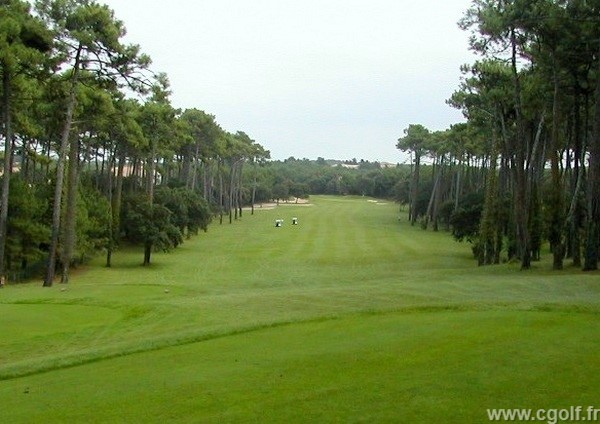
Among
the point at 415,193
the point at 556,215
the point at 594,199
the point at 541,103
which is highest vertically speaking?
the point at 541,103

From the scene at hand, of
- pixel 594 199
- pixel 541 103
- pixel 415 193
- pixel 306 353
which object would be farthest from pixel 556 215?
pixel 415 193

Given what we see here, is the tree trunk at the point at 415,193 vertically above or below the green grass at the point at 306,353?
above

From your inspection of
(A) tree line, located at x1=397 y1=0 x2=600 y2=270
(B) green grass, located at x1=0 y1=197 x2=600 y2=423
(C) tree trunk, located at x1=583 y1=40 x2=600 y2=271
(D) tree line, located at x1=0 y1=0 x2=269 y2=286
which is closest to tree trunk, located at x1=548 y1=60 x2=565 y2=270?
(A) tree line, located at x1=397 y1=0 x2=600 y2=270

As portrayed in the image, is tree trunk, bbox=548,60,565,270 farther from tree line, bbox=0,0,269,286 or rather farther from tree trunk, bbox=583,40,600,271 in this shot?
tree line, bbox=0,0,269,286

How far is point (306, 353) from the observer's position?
35.3 ft

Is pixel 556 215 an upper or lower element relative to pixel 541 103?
lower

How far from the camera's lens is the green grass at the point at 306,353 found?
302 inches

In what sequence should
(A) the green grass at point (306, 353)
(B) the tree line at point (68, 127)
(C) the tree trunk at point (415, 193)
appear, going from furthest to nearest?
(C) the tree trunk at point (415, 193) < (B) the tree line at point (68, 127) < (A) the green grass at point (306, 353)

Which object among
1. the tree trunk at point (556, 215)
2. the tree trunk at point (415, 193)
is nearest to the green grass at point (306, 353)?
the tree trunk at point (556, 215)

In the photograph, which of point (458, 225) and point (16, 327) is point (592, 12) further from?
point (458, 225)

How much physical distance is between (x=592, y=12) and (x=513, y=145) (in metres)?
25.1

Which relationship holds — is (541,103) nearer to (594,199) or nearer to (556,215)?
(556,215)

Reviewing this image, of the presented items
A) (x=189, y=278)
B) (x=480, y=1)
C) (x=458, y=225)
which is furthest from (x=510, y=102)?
(x=189, y=278)

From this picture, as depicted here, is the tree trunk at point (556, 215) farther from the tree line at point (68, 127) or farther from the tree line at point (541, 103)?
the tree line at point (68, 127)
